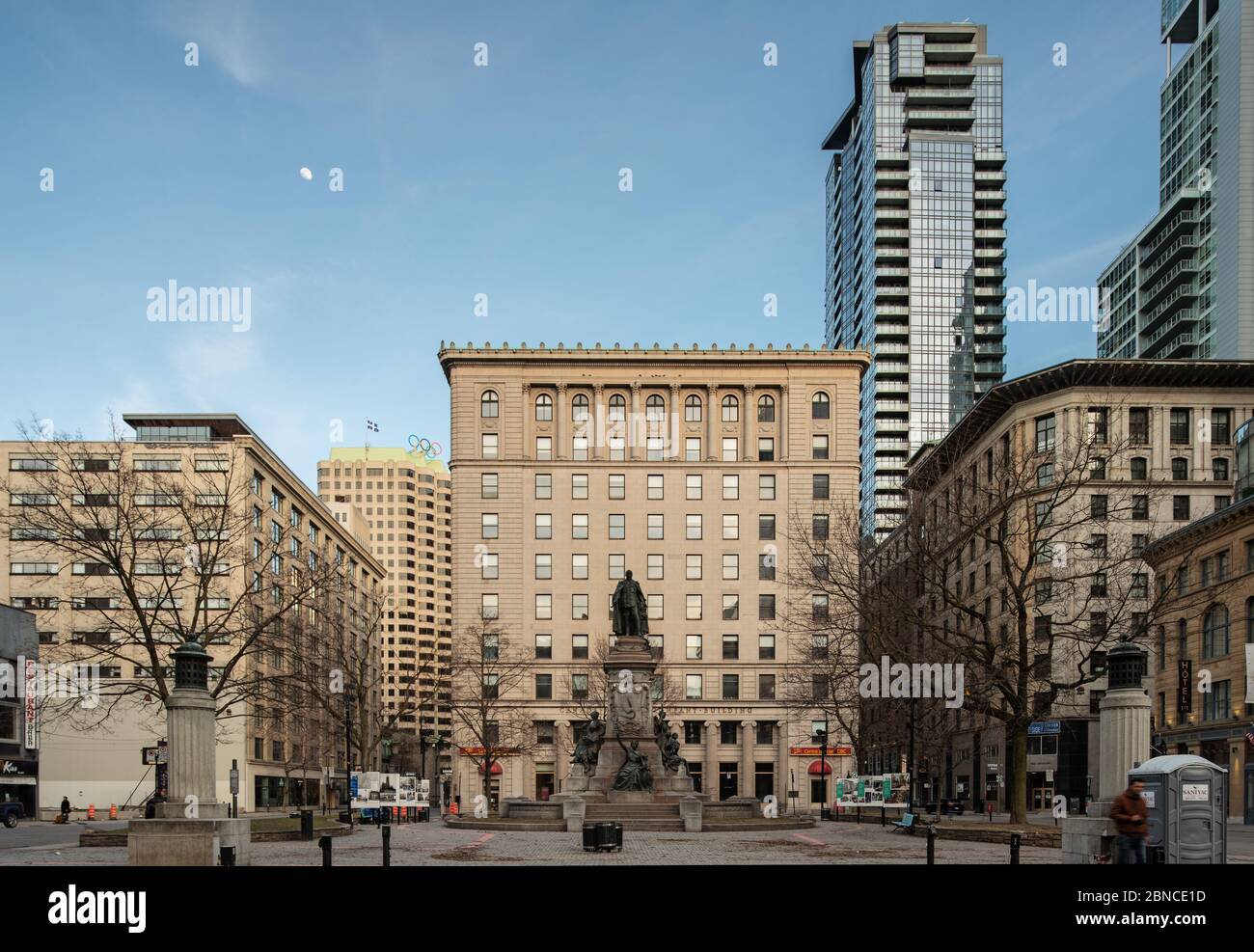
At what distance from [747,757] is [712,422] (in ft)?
89.6

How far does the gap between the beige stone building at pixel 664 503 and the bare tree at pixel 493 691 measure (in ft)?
3.38

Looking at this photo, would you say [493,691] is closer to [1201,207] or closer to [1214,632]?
[1214,632]

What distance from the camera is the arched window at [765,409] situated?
3839 inches

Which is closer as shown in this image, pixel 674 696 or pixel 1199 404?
pixel 1199 404

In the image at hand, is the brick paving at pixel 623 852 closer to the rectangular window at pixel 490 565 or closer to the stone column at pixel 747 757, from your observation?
the stone column at pixel 747 757

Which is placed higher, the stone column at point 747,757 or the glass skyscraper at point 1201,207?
the glass skyscraper at point 1201,207

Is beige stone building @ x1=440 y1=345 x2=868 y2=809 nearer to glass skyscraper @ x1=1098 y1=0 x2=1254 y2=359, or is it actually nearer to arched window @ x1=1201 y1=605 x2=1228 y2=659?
arched window @ x1=1201 y1=605 x2=1228 y2=659

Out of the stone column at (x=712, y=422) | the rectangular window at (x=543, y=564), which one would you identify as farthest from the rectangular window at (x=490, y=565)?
the stone column at (x=712, y=422)

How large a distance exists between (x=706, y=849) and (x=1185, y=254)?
109 m

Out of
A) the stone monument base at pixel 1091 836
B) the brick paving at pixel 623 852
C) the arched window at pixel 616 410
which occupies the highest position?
the arched window at pixel 616 410

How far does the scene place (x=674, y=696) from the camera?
3617 inches

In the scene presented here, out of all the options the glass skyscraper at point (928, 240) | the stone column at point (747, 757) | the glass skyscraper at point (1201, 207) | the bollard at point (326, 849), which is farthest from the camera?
the glass skyscraper at point (928, 240)
